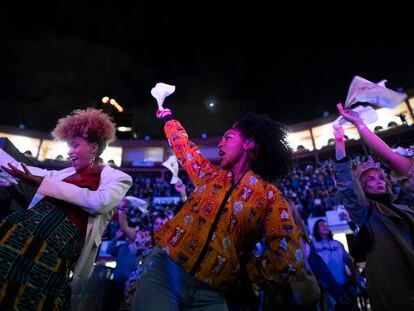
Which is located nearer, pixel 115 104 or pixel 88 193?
pixel 88 193

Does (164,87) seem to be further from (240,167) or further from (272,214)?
(272,214)

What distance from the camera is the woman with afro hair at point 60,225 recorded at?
148 centimetres

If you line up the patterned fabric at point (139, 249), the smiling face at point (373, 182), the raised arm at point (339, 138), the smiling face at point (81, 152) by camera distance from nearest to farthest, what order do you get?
the smiling face at point (81, 152) < the smiling face at point (373, 182) < the raised arm at point (339, 138) < the patterned fabric at point (139, 249)

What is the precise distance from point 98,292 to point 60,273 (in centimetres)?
267

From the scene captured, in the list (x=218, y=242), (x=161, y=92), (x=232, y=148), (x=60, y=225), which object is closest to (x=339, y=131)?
(x=232, y=148)

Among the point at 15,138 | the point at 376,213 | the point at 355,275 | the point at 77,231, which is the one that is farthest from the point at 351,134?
the point at 15,138

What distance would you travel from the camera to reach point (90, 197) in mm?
1837

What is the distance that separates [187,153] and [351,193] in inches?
71.0

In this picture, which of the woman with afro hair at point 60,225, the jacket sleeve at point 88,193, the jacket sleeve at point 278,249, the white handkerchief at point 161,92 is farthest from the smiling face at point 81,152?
the jacket sleeve at point 278,249

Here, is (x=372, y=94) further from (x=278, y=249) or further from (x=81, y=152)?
(x=81, y=152)

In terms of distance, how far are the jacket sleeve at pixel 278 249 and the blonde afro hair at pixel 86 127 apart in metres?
1.62

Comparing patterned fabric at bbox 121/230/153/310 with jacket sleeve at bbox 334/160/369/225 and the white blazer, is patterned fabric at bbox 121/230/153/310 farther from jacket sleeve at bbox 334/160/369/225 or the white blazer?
jacket sleeve at bbox 334/160/369/225

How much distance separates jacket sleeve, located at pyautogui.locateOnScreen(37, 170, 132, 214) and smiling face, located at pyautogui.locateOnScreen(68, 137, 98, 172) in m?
0.25

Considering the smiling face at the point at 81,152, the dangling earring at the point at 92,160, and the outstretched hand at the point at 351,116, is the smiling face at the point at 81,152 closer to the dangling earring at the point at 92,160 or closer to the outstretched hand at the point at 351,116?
the dangling earring at the point at 92,160
